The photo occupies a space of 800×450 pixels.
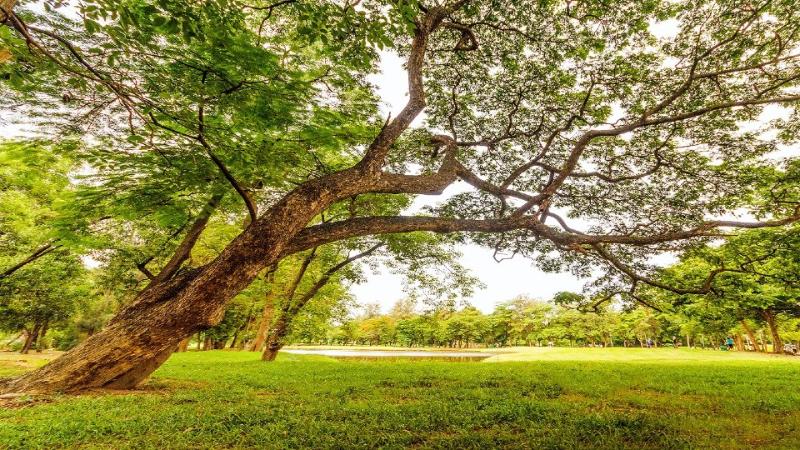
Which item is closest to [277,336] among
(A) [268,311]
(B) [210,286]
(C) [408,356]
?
(A) [268,311]

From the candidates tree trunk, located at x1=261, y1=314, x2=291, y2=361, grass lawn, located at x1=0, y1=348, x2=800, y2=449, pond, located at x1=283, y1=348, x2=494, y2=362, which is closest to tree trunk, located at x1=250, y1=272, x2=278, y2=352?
tree trunk, located at x1=261, y1=314, x2=291, y2=361

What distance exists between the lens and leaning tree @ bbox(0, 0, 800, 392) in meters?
5.91

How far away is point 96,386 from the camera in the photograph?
7.29m

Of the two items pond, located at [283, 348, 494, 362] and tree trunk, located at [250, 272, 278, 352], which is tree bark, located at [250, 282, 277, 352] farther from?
pond, located at [283, 348, 494, 362]

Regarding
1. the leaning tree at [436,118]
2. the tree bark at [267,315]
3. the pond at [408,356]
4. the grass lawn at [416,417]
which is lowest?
the pond at [408,356]

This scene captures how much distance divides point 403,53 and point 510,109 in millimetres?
3658

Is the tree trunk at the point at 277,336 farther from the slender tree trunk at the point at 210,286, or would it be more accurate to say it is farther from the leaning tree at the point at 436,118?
the slender tree trunk at the point at 210,286

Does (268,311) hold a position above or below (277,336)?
above

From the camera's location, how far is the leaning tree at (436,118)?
5.91 m

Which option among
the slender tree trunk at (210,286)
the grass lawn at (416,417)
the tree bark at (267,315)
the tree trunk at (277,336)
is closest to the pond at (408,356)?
the tree bark at (267,315)

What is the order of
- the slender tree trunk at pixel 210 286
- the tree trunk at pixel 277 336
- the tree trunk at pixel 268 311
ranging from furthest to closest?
the tree trunk at pixel 268 311, the tree trunk at pixel 277 336, the slender tree trunk at pixel 210 286

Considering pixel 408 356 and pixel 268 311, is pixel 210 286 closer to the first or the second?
pixel 268 311

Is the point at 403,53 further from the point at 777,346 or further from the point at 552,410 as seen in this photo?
the point at 777,346

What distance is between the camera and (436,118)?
11594 mm
